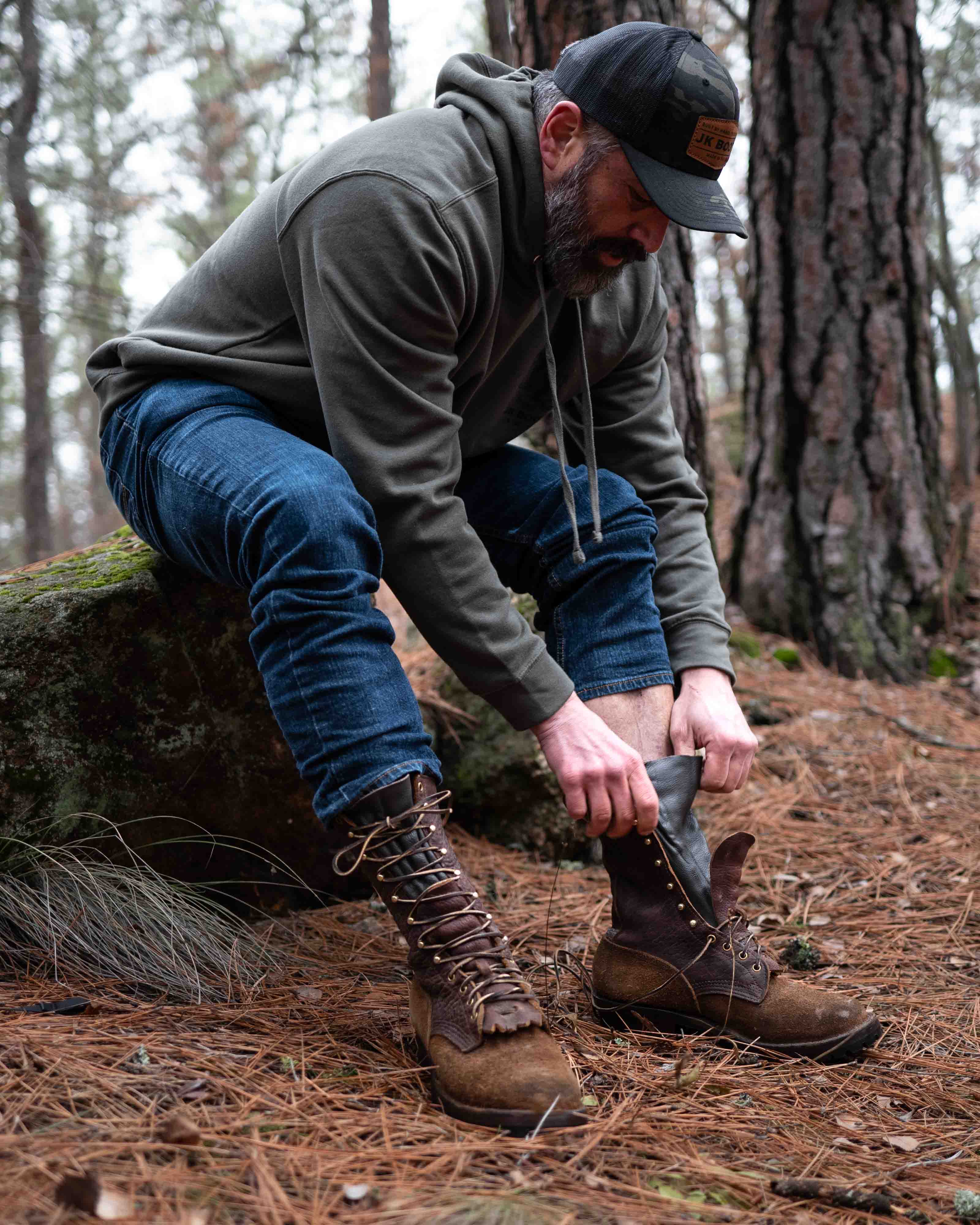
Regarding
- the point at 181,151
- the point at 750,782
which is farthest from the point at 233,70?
the point at 750,782

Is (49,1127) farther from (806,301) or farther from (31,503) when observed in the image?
(31,503)

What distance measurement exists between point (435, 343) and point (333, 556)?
1.41 ft

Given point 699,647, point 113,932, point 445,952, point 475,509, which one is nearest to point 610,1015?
→ point 445,952

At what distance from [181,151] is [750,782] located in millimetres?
9713

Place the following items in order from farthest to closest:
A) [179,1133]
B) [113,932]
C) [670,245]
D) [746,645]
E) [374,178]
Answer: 1. [746,645]
2. [670,245]
3. [113,932]
4. [374,178]
5. [179,1133]

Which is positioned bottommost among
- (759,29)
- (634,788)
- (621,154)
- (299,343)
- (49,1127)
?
(49,1127)

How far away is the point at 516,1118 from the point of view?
1.23 m

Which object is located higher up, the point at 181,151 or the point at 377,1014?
the point at 181,151

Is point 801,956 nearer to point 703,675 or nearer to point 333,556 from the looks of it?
point 703,675

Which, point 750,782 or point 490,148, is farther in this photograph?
point 750,782

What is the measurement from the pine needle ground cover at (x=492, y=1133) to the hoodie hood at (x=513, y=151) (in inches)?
55.7

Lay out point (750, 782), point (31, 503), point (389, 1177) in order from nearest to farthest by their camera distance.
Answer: point (389, 1177) < point (750, 782) < point (31, 503)

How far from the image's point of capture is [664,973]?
5.38ft

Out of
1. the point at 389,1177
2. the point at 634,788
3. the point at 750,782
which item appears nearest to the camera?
the point at 389,1177
